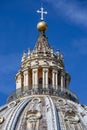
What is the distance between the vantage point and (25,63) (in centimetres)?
7281

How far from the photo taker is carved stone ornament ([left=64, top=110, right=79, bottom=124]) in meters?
62.8

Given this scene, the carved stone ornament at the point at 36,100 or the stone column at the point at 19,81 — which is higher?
the stone column at the point at 19,81

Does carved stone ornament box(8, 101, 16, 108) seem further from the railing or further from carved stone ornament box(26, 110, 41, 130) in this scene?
carved stone ornament box(26, 110, 41, 130)

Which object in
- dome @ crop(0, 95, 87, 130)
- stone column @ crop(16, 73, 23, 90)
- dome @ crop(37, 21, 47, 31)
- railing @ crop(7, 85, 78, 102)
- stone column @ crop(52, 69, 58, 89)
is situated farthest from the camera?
dome @ crop(37, 21, 47, 31)

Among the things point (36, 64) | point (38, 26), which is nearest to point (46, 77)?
point (36, 64)

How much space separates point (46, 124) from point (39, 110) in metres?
2.62

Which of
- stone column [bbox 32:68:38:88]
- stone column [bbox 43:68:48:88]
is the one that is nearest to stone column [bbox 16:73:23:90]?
stone column [bbox 32:68:38:88]

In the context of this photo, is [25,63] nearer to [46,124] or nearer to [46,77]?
[46,77]

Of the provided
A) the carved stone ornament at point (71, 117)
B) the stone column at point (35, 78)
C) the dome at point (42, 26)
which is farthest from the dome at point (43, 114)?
the dome at point (42, 26)

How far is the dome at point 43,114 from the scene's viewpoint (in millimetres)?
61375

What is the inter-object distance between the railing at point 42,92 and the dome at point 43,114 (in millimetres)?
954

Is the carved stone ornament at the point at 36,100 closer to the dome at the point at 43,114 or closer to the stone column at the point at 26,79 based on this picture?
the dome at the point at 43,114

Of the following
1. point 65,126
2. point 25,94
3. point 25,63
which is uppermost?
point 25,63

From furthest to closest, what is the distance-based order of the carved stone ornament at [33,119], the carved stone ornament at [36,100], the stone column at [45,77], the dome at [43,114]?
1. the stone column at [45,77]
2. the carved stone ornament at [36,100]
3. the dome at [43,114]
4. the carved stone ornament at [33,119]
